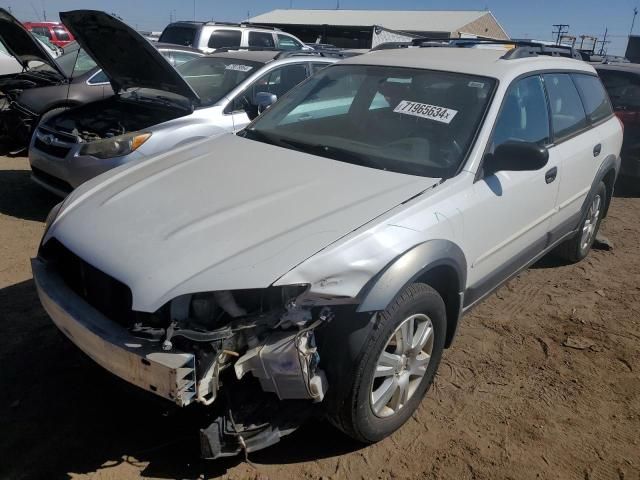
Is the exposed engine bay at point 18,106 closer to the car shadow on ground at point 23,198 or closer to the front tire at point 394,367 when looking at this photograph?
the car shadow on ground at point 23,198

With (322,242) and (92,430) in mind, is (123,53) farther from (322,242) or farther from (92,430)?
(322,242)

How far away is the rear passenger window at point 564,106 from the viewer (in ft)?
12.3

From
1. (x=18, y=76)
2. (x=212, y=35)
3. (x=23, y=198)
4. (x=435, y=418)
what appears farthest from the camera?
(x=212, y=35)

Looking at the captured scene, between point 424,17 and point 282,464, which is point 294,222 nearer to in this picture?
point 282,464

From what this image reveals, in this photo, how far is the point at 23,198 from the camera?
19.6 feet

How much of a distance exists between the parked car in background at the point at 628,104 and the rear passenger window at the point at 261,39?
679 cm

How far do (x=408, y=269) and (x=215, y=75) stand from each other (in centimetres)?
459

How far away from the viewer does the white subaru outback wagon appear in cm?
209

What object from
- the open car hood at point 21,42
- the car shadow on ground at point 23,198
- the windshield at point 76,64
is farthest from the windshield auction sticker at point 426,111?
the windshield at point 76,64

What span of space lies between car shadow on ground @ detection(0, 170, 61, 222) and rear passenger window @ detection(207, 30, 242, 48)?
5.29m

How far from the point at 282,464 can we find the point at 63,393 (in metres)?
1.25

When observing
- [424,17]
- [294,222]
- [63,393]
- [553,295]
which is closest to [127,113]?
[63,393]

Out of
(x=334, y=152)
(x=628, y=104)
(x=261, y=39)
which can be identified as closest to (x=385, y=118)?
(x=334, y=152)

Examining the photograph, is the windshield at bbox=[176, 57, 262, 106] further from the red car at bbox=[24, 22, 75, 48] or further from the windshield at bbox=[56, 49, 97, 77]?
the red car at bbox=[24, 22, 75, 48]
